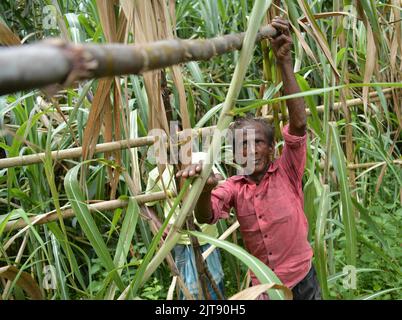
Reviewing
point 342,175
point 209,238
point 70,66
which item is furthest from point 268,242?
point 70,66

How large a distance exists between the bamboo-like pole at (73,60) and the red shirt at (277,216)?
30.5 inches

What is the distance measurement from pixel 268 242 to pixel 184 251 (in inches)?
22.1

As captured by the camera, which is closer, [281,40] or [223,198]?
[281,40]

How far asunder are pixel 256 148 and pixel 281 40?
0.31m

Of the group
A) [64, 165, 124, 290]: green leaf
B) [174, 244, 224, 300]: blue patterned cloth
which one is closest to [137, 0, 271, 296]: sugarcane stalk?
[64, 165, 124, 290]: green leaf

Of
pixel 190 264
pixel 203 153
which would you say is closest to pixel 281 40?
pixel 203 153

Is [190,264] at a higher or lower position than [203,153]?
lower

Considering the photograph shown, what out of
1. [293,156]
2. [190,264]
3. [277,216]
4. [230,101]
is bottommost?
[190,264]

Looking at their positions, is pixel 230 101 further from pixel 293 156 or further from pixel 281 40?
pixel 293 156

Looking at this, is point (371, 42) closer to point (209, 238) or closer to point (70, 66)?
point (209, 238)

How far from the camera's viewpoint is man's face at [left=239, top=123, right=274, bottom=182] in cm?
116

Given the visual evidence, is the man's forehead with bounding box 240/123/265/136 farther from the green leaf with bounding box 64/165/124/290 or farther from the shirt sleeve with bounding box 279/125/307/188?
the green leaf with bounding box 64/165/124/290

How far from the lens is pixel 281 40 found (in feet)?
2.98

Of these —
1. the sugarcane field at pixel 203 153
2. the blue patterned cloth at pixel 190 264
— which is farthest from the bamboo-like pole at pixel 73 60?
the blue patterned cloth at pixel 190 264
